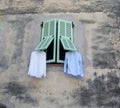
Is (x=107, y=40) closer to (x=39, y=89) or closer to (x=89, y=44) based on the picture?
(x=89, y=44)

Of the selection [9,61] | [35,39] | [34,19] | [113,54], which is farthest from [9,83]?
[113,54]

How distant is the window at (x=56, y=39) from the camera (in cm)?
912

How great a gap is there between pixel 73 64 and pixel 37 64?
0.98 metres

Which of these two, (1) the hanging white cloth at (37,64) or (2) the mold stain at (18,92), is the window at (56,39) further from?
(2) the mold stain at (18,92)

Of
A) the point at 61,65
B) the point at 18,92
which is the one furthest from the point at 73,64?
the point at 18,92

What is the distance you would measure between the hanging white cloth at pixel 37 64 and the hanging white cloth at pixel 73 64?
1.97 feet

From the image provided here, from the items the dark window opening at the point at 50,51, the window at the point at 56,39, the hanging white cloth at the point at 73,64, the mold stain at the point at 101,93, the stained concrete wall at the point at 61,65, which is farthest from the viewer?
the dark window opening at the point at 50,51

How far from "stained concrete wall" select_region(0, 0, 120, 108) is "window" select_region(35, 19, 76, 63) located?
22cm

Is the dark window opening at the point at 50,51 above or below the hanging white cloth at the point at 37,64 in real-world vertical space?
above

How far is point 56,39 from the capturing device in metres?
9.39

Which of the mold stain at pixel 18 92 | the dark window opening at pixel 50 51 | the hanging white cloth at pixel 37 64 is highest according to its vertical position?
the dark window opening at pixel 50 51

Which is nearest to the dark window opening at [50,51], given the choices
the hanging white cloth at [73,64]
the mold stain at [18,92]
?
the hanging white cloth at [73,64]

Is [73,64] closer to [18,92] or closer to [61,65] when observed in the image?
[61,65]

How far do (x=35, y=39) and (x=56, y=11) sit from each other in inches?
47.4
